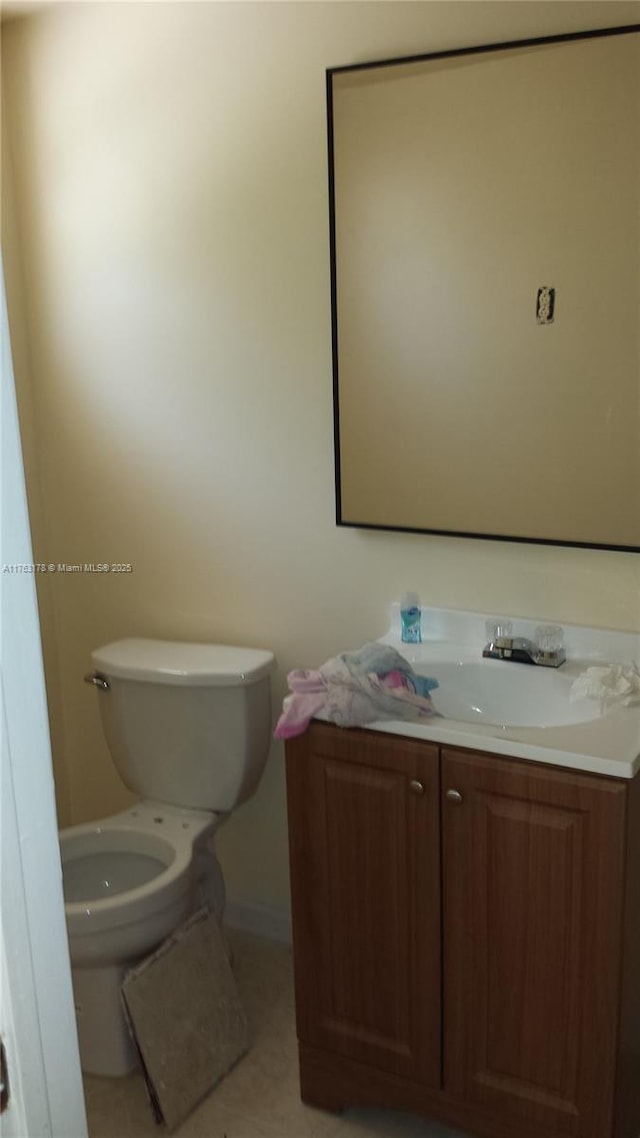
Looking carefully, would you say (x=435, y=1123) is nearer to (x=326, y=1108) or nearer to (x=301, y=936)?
(x=326, y=1108)

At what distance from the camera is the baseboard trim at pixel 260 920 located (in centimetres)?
266

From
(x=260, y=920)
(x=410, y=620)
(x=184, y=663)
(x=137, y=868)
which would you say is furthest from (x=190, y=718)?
(x=260, y=920)

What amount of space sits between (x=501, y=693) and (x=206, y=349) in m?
1.09

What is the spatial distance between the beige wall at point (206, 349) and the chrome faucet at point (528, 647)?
5cm

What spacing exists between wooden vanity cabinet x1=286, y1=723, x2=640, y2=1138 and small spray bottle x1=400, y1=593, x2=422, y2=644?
396mm

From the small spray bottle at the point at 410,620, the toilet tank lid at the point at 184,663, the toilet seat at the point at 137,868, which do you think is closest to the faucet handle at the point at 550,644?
the small spray bottle at the point at 410,620

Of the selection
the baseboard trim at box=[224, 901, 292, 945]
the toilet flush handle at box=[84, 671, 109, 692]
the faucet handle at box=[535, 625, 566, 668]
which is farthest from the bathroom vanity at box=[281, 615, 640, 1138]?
the toilet flush handle at box=[84, 671, 109, 692]

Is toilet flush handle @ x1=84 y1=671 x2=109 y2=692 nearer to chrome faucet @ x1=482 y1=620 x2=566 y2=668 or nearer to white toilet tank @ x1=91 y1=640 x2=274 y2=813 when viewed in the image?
white toilet tank @ x1=91 y1=640 x2=274 y2=813

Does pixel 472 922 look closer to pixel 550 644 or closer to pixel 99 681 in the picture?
pixel 550 644

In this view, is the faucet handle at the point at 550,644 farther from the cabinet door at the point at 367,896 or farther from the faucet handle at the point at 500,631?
the cabinet door at the point at 367,896

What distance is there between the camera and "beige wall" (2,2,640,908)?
7.14 feet

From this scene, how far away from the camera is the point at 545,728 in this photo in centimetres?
177

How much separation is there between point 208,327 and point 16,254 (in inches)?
25.0

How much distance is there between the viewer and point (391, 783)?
1.85 meters
